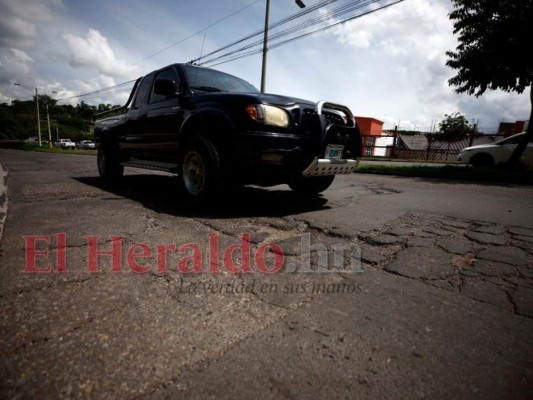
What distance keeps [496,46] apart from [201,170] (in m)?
9.43

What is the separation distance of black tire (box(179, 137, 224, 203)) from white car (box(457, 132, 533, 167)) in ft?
32.9

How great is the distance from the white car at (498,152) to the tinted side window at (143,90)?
1021 centimetres

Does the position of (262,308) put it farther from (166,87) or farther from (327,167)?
(166,87)

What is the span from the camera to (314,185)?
13.8 ft

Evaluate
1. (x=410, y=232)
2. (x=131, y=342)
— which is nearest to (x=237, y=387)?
(x=131, y=342)

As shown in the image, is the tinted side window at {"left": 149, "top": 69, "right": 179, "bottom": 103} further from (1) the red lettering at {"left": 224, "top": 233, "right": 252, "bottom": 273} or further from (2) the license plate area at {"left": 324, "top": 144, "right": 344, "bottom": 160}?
(1) the red lettering at {"left": 224, "top": 233, "right": 252, "bottom": 273}

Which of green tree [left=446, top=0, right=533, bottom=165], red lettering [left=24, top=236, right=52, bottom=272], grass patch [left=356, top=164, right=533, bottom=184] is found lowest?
red lettering [left=24, top=236, right=52, bottom=272]

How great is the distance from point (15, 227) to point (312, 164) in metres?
2.78

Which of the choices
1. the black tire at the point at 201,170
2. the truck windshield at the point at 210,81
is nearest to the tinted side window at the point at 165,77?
the truck windshield at the point at 210,81

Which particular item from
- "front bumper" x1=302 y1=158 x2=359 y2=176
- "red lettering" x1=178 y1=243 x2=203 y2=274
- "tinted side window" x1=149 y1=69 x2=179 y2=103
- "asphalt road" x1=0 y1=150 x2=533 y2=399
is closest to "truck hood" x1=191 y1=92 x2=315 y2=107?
"front bumper" x1=302 y1=158 x2=359 y2=176

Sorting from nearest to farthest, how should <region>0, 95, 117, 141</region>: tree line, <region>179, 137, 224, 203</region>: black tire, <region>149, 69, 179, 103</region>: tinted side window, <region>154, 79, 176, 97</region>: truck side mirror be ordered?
<region>179, 137, 224, 203</region>: black tire < <region>154, 79, 176, 97</region>: truck side mirror < <region>149, 69, 179, 103</region>: tinted side window < <region>0, 95, 117, 141</region>: tree line

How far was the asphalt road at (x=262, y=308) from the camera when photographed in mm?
993

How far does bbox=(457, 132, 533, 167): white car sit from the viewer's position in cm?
902

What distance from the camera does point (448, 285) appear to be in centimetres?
172
